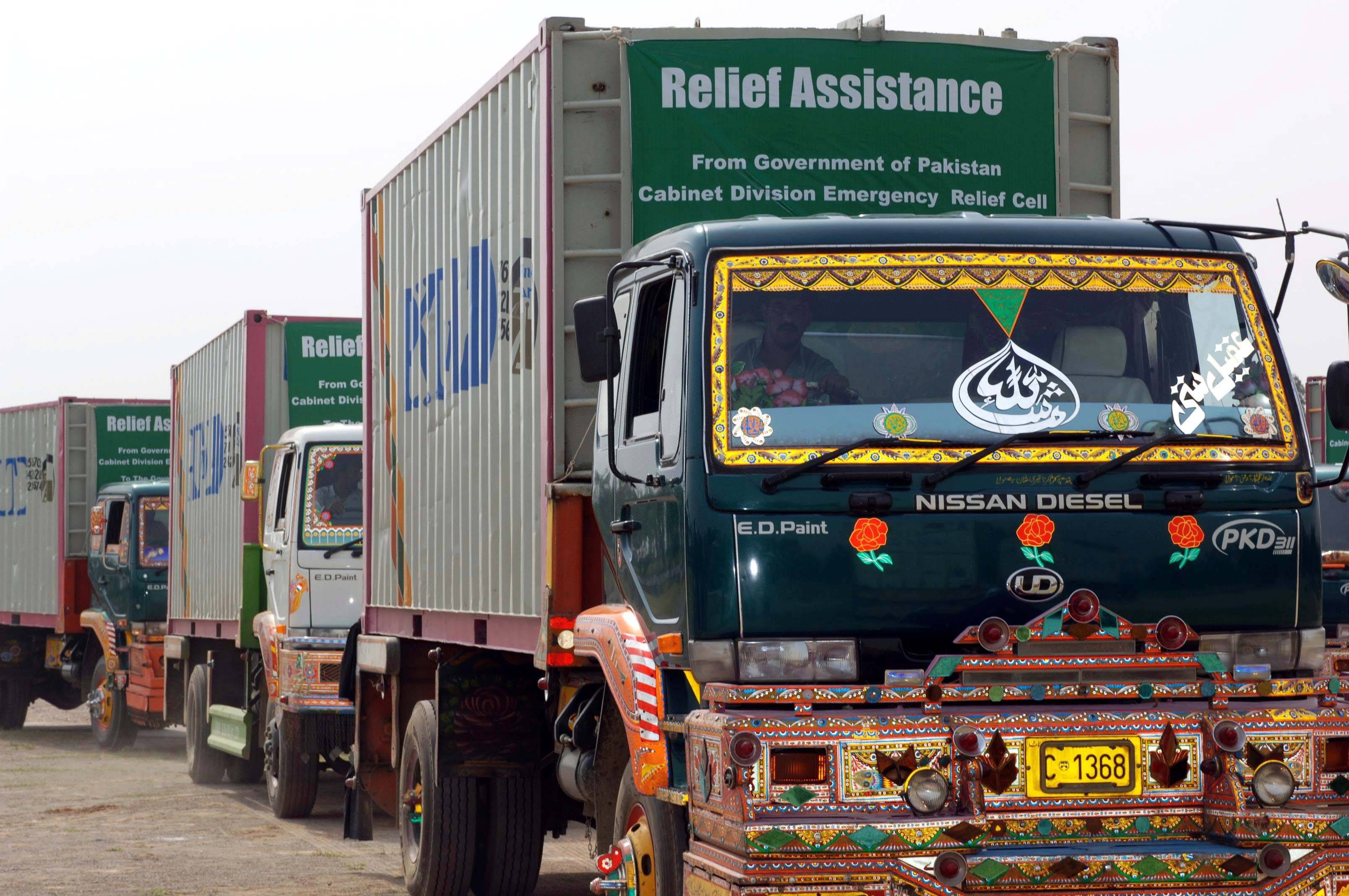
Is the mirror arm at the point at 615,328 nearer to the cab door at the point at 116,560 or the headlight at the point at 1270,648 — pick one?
the headlight at the point at 1270,648

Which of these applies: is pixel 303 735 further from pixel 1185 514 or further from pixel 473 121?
pixel 1185 514

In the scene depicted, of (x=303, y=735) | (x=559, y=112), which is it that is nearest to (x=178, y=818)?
(x=303, y=735)

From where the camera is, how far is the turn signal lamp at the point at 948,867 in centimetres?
523

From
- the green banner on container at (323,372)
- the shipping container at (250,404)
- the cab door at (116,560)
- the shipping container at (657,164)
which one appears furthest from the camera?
the cab door at (116,560)

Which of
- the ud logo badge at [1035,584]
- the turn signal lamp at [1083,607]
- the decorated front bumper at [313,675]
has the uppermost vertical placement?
the ud logo badge at [1035,584]

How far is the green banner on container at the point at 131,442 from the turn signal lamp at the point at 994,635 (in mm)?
19655

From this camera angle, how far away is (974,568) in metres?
5.75

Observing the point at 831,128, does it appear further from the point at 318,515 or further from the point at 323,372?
the point at 323,372

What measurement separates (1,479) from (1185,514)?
2390cm

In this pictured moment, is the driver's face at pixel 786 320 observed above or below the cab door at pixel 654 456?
above

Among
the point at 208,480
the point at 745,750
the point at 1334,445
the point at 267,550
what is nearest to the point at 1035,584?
the point at 745,750

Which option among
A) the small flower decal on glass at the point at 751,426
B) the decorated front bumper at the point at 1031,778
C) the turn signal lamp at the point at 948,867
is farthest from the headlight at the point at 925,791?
the small flower decal on glass at the point at 751,426

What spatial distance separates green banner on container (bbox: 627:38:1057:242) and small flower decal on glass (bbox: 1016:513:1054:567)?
7.65 ft

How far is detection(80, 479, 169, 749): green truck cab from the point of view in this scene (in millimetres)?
20797
